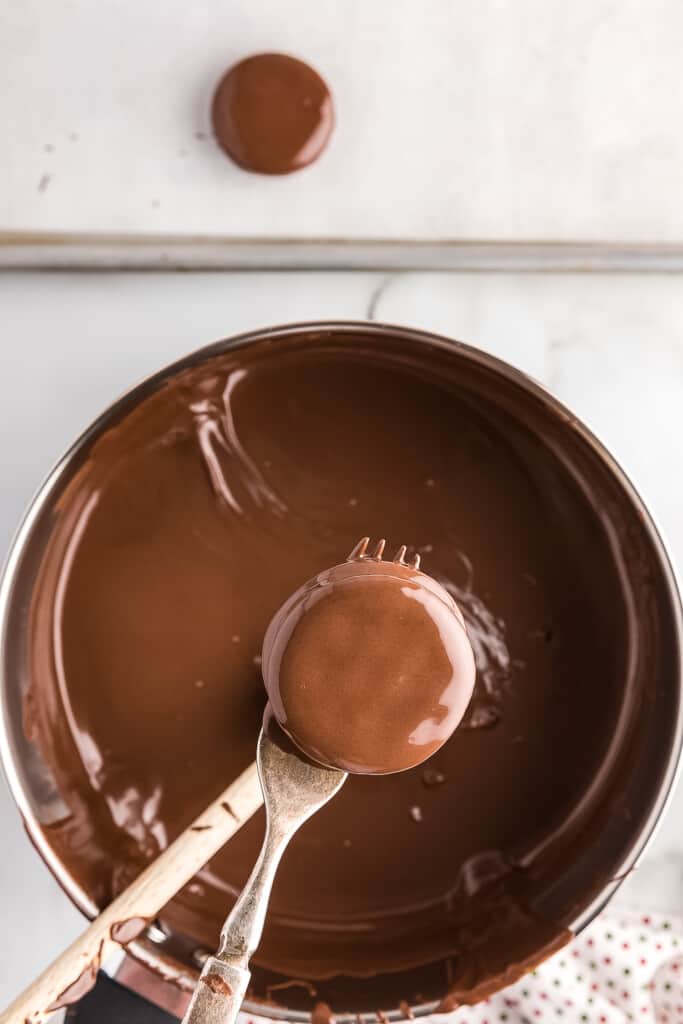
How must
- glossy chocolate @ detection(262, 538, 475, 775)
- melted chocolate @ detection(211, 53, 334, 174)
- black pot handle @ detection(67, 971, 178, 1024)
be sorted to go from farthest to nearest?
melted chocolate @ detection(211, 53, 334, 174) < black pot handle @ detection(67, 971, 178, 1024) < glossy chocolate @ detection(262, 538, 475, 775)

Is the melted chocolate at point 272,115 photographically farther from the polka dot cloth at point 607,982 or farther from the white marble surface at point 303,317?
the polka dot cloth at point 607,982

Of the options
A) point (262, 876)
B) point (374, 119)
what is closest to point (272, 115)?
point (374, 119)

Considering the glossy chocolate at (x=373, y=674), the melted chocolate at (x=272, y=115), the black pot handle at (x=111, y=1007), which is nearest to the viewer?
the glossy chocolate at (x=373, y=674)

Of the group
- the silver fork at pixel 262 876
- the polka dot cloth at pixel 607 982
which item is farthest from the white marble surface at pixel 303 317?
the silver fork at pixel 262 876

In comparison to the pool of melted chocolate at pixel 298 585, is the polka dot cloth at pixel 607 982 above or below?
below

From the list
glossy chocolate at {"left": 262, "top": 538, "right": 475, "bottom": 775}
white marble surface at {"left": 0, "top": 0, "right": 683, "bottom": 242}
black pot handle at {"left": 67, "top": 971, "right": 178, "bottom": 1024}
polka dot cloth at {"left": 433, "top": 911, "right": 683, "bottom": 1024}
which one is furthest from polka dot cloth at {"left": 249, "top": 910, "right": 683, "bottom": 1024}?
white marble surface at {"left": 0, "top": 0, "right": 683, "bottom": 242}

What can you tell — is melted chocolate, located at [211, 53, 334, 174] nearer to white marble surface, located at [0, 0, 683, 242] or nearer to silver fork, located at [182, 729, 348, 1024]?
white marble surface, located at [0, 0, 683, 242]

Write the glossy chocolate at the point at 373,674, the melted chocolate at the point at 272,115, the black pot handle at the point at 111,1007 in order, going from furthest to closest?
the melted chocolate at the point at 272,115 → the black pot handle at the point at 111,1007 → the glossy chocolate at the point at 373,674
